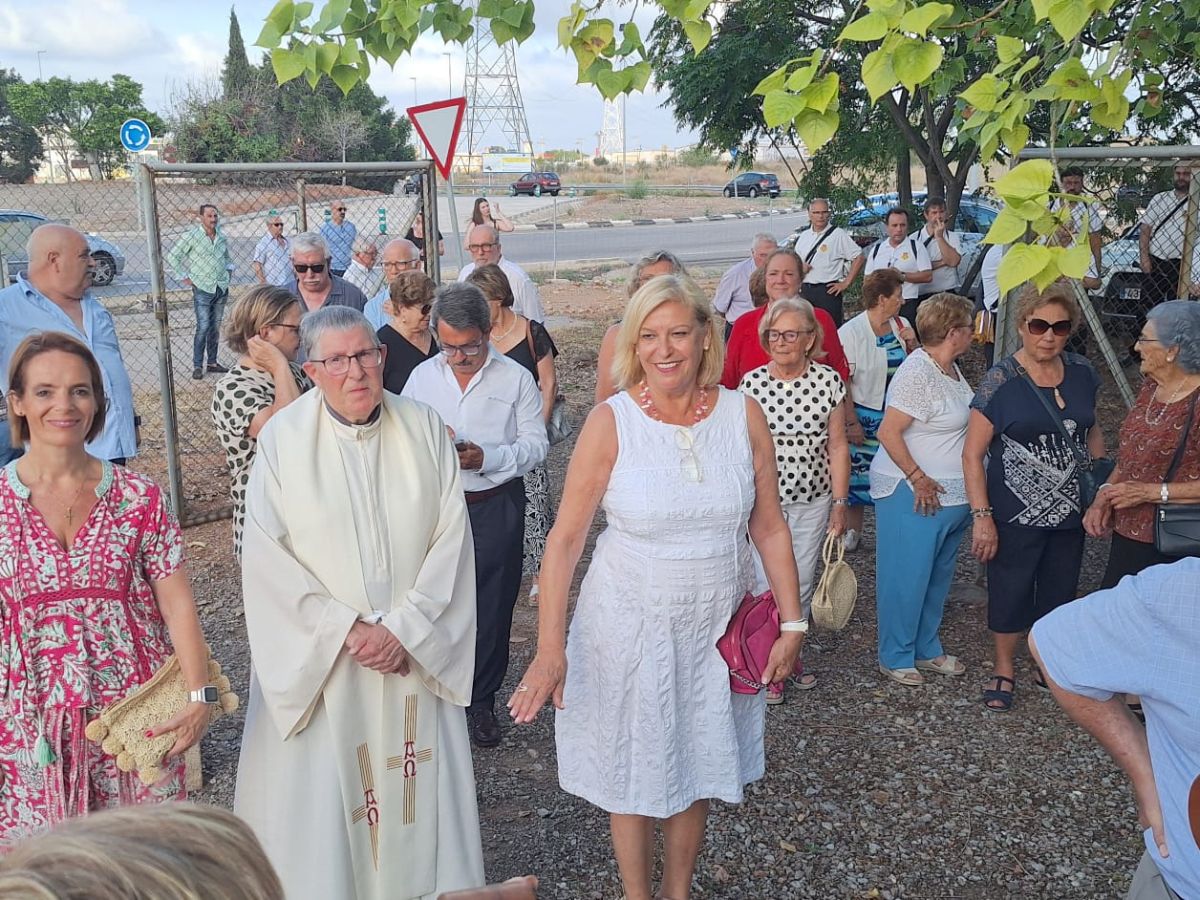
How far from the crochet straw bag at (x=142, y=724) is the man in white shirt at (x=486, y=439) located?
5.20ft

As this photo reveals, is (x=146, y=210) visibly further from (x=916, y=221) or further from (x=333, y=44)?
(x=916, y=221)

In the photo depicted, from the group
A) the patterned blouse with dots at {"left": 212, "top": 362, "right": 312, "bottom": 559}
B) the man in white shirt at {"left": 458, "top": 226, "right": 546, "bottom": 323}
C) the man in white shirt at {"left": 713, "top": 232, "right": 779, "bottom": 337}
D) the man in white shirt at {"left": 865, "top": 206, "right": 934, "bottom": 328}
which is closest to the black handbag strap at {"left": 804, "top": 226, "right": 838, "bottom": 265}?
the man in white shirt at {"left": 865, "top": 206, "right": 934, "bottom": 328}

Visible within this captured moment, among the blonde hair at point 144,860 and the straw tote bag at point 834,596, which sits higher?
the blonde hair at point 144,860

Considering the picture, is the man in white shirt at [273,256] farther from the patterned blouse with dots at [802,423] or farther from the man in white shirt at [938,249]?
the patterned blouse with dots at [802,423]

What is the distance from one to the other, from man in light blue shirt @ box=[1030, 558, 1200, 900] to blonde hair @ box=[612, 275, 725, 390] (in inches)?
55.7

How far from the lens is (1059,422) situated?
4840mm

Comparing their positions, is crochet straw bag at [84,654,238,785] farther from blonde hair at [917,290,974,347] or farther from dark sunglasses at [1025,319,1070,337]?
dark sunglasses at [1025,319,1070,337]

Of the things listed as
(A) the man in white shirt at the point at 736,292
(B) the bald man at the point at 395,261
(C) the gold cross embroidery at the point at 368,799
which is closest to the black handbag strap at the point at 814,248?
(A) the man in white shirt at the point at 736,292

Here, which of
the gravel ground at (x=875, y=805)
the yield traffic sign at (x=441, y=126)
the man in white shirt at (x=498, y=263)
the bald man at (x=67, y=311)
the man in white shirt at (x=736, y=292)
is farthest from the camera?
the man in white shirt at (x=736, y=292)

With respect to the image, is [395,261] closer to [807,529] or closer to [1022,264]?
[807,529]

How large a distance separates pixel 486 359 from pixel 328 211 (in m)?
9.65

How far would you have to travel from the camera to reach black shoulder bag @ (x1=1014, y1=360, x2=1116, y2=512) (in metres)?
4.84

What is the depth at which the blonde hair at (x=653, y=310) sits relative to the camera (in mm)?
3340

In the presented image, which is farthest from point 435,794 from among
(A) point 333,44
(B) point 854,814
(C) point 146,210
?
(C) point 146,210
